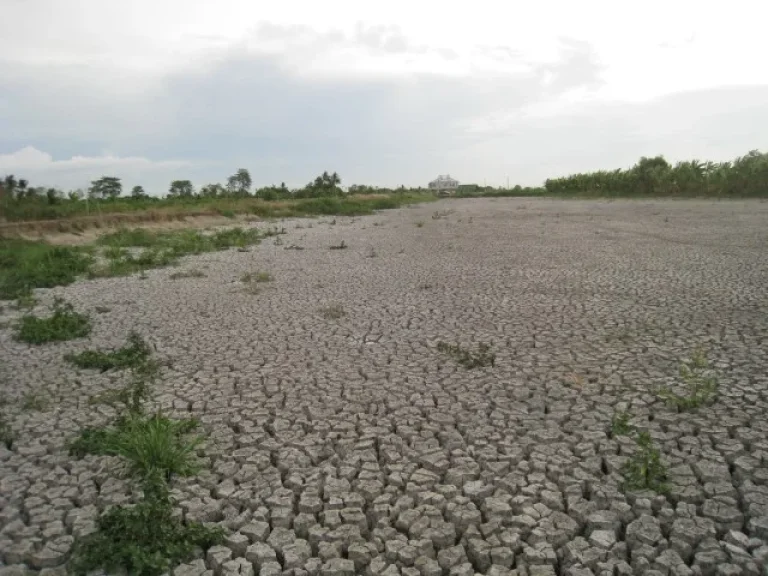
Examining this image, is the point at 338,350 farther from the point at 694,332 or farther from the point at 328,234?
the point at 328,234

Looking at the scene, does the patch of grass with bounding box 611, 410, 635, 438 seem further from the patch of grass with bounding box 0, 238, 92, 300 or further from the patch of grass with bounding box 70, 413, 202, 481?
the patch of grass with bounding box 0, 238, 92, 300

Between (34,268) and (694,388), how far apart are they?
13848mm

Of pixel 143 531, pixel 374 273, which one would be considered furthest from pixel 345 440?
pixel 374 273

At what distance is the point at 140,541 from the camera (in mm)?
3221

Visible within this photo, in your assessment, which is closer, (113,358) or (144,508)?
(144,508)

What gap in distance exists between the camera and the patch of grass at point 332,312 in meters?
8.49

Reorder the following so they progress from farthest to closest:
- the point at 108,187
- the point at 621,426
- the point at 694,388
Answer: the point at 108,187, the point at 694,388, the point at 621,426

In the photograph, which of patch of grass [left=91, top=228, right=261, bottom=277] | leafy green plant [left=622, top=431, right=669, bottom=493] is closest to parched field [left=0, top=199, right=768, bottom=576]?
leafy green plant [left=622, top=431, right=669, bottom=493]

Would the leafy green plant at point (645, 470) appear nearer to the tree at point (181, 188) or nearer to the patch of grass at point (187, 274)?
the patch of grass at point (187, 274)

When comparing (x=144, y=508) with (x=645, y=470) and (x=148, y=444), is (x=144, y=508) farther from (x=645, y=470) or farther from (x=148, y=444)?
(x=645, y=470)

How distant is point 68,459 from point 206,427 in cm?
103

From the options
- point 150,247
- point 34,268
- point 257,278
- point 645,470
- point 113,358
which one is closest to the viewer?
point 645,470

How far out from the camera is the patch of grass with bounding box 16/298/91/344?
764cm

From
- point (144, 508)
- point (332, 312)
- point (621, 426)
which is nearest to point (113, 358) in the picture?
point (332, 312)
